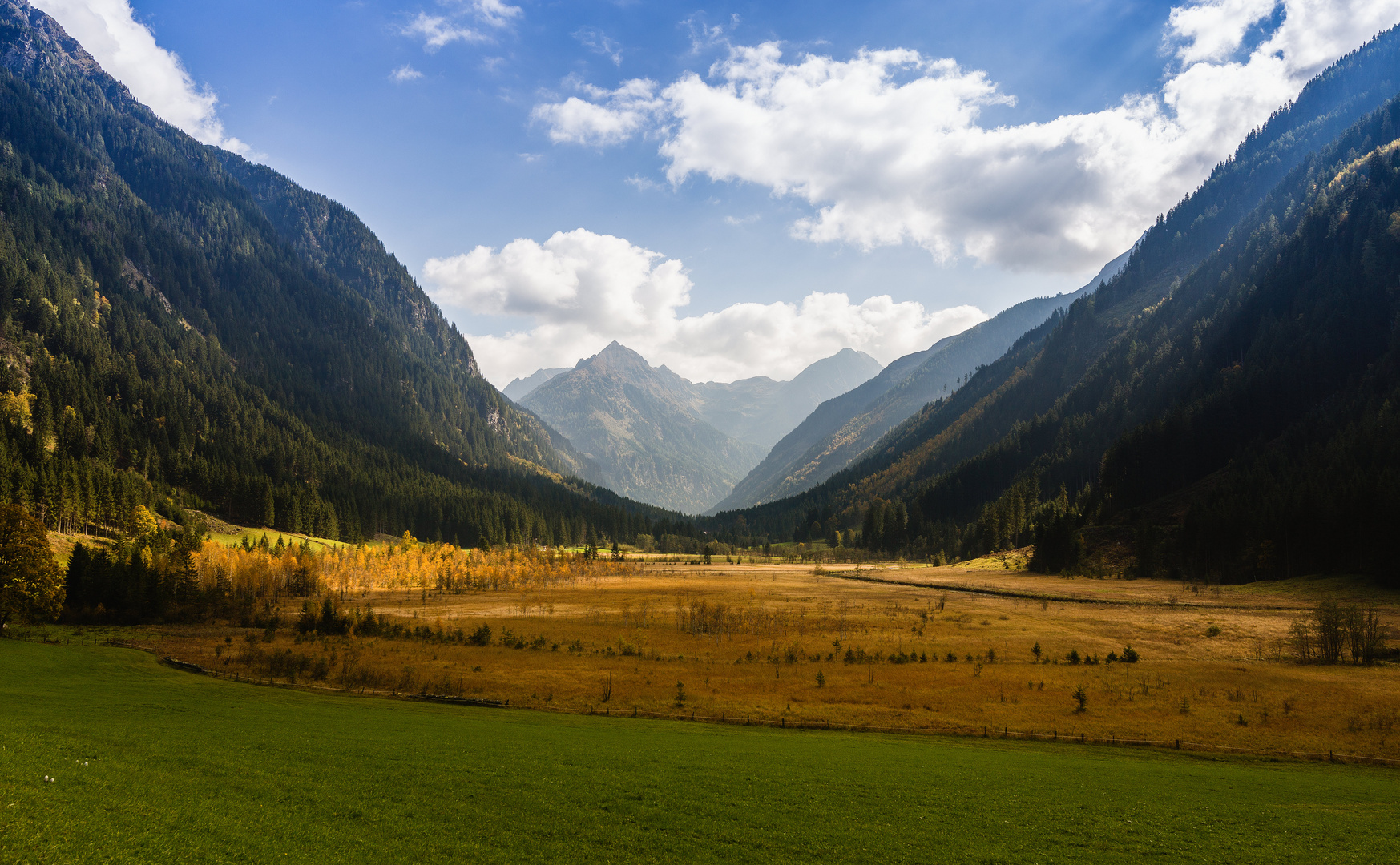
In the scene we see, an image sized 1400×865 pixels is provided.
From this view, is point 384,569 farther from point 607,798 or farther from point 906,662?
point 607,798

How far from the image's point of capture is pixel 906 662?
5897cm

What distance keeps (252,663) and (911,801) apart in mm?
60502

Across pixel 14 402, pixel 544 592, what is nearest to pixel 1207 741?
pixel 544 592

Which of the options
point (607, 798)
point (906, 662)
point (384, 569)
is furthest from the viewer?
point (384, 569)

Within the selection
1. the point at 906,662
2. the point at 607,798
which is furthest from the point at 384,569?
the point at 607,798

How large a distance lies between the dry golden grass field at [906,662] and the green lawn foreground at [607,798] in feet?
29.0

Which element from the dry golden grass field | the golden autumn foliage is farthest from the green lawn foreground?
the golden autumn foliage

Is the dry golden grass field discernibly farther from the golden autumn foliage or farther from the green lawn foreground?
the golden autumn foliage

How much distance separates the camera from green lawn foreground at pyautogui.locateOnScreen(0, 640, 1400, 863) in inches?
663

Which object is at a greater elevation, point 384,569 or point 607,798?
point 607,798

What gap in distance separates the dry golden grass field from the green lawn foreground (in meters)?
8.84

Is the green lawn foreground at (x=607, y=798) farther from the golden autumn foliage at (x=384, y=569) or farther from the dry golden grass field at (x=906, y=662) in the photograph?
the golden autumn foliage at (x=384, y=569)

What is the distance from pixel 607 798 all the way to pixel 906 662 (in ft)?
145

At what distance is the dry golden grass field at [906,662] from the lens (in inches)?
1620
